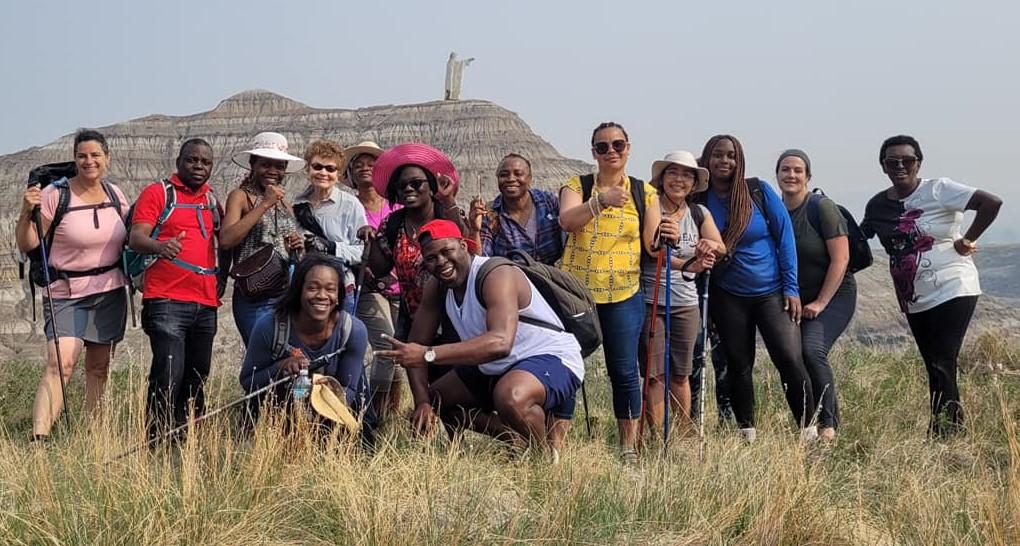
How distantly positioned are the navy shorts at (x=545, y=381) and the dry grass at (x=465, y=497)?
327 mm

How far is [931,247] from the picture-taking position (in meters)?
6.47

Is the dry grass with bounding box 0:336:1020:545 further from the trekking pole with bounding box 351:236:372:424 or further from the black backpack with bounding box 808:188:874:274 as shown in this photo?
the black backpack with bounding box 808:188:874:274

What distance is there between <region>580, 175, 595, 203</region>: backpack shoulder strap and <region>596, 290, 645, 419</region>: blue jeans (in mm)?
638

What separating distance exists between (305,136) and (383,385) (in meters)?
86.9

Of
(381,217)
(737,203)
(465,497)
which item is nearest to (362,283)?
(381,217)

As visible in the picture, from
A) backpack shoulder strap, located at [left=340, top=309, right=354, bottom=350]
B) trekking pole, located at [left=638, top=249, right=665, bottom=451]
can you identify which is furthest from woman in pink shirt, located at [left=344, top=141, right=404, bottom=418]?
trekking pole, located at [left=638, top=249, right=665, bottom=451]

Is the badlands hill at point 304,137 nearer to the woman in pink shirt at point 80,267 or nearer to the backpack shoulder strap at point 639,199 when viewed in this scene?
the backpack shoulder strap at point 639,199

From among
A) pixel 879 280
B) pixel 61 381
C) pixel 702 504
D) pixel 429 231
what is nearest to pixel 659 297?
pixel 429 231

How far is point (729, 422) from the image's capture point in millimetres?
6707

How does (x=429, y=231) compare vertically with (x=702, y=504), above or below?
above

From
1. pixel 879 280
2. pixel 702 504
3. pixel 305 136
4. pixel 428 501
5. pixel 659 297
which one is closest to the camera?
pixel 428 501

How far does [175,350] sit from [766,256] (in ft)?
11.8

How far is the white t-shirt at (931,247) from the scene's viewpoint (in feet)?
21.0

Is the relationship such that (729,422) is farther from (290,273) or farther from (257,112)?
(257,112)
